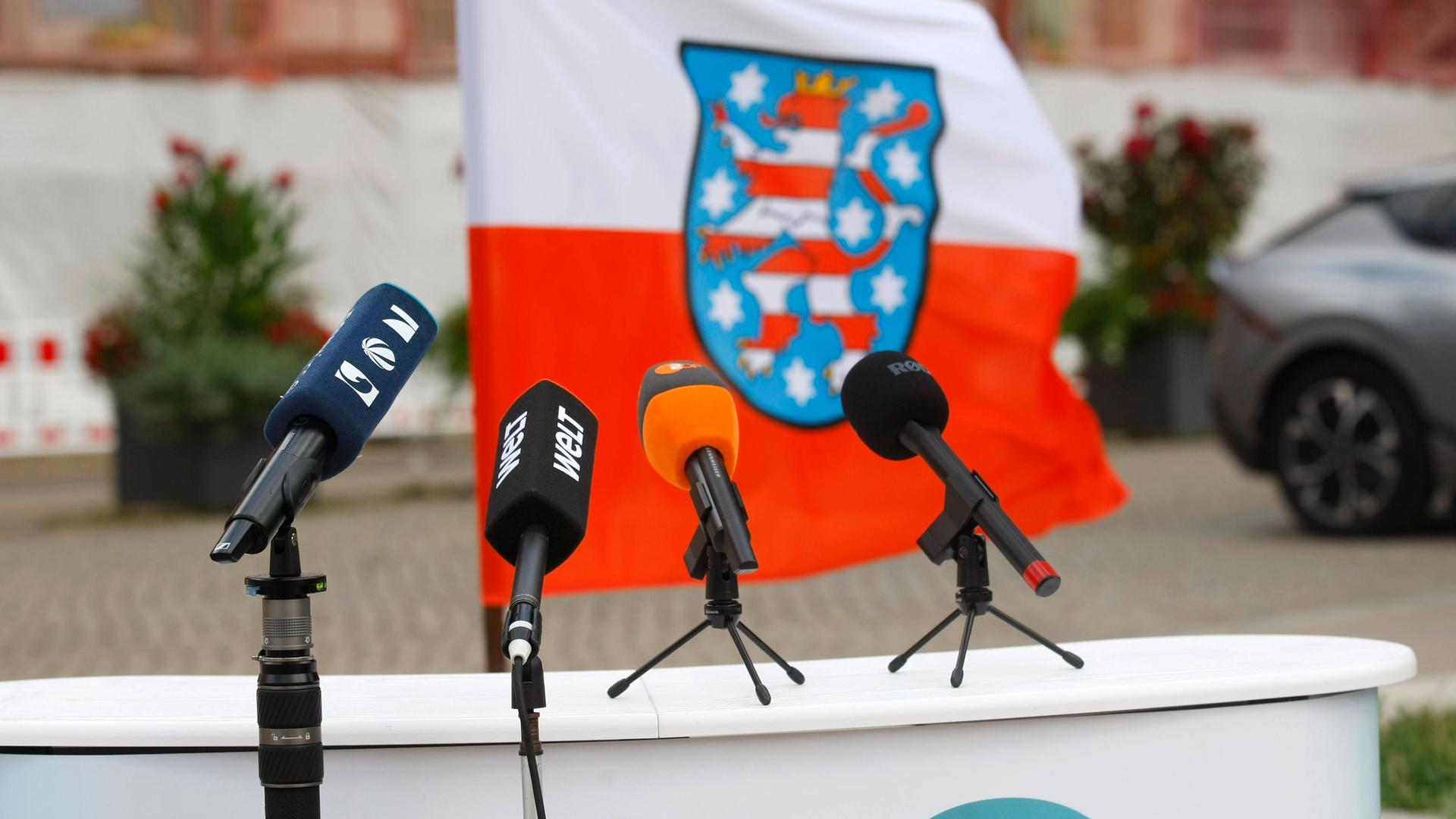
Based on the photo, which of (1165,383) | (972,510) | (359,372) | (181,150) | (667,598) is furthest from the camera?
(1165,383)

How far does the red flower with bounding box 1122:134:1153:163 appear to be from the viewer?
635 inches

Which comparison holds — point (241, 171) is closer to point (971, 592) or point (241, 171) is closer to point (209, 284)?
point (209, 284)

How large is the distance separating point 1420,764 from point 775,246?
1959 mm

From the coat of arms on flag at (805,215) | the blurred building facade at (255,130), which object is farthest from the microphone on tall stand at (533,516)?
the blurred building facade at (255,130)

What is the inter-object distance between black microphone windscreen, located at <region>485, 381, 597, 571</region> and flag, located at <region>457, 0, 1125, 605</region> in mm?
1337

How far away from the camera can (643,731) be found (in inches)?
85.8

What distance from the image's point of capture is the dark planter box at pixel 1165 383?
15.8m

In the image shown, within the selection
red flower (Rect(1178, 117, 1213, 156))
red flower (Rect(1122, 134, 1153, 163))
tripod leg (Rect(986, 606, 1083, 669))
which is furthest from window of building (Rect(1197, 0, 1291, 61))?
tripod leg (Rect(986, 606, 1083, 669))

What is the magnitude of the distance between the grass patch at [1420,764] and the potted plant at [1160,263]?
11.7 meters

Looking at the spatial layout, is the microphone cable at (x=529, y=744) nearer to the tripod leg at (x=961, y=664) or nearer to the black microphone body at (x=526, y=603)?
the black microphone body at (x=526, y=603)

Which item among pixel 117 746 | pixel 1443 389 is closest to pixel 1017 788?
pixel 117 746

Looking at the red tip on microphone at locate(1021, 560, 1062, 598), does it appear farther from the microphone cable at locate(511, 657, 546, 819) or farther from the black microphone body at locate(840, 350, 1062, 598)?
the microphone cable at locate(511, 657, 546, 819)

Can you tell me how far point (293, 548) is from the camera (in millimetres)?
1985

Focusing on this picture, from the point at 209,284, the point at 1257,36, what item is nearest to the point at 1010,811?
the point at 209,284
